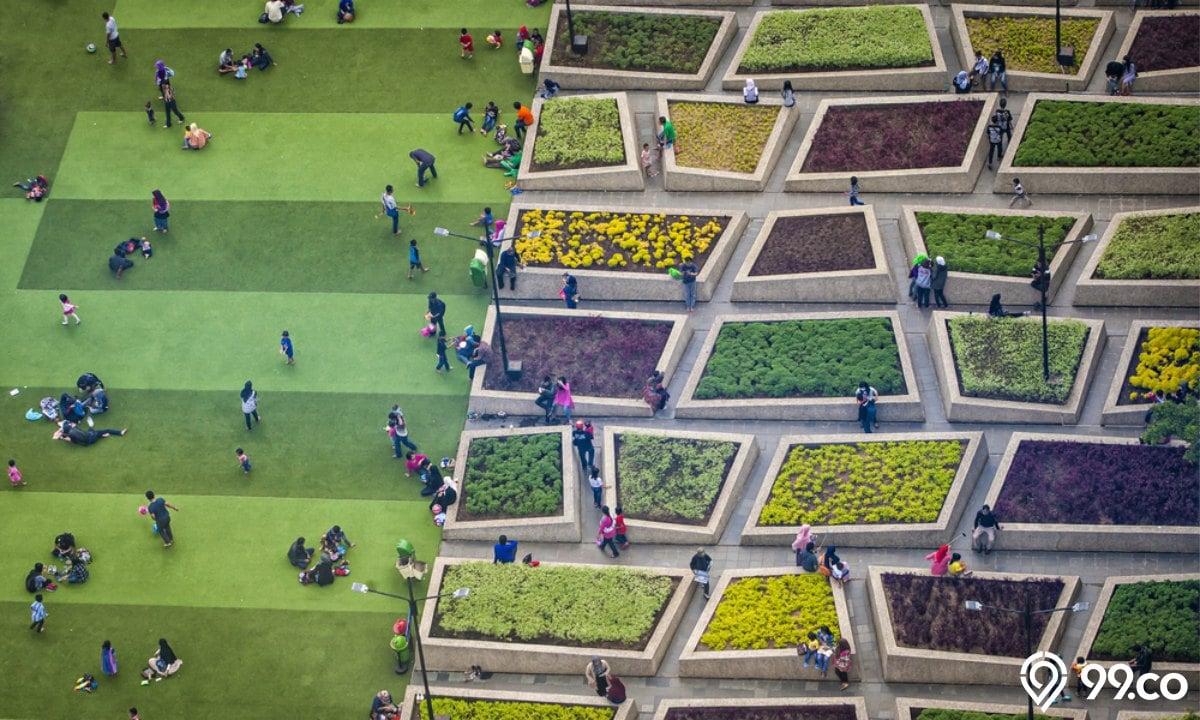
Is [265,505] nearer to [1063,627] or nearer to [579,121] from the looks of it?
[579,121]

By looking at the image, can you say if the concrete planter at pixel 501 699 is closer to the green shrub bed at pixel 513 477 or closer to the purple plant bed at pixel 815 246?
the green shrub bed at pixel 513 477

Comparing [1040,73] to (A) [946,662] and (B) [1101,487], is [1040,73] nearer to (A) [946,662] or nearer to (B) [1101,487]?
(B) [1101,487]

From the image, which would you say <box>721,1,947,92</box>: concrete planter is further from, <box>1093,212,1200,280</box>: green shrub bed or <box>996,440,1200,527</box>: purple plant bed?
<box>996,440,1200,527</box>: purple plant bed

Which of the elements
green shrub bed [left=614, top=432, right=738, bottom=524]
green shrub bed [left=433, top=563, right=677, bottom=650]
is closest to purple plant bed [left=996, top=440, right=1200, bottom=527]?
green shrub bed [left=614, top=432, right=738, bottom=524]

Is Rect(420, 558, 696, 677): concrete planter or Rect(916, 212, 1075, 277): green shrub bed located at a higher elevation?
Rect(916, 212, 1075, 277): green shrub bed

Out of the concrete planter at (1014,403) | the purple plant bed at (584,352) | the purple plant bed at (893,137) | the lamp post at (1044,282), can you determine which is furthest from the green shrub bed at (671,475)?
the purple plant bed at (893,137)

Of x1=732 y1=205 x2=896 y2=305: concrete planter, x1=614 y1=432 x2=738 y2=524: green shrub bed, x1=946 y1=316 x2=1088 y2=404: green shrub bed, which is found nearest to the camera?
x1=614 y1=432 x2=738 y2=524: green shrub bed

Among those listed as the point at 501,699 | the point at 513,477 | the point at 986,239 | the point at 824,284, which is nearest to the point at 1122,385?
the point at 986,239

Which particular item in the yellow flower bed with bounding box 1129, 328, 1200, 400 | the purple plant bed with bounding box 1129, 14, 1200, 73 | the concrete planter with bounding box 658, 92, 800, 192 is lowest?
the yellow flower bed with bounding box 1129, 328, 1200, 400
